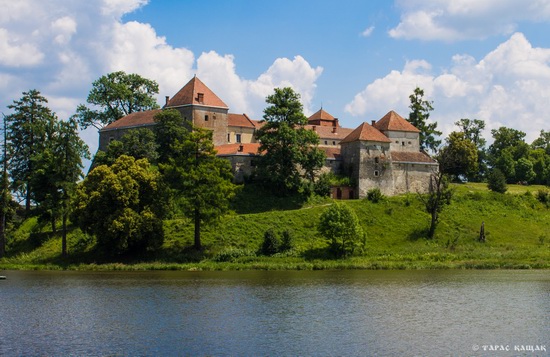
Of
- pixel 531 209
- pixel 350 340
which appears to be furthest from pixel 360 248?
pixel 350 340

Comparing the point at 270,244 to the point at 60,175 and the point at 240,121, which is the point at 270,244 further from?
the point at 240,121

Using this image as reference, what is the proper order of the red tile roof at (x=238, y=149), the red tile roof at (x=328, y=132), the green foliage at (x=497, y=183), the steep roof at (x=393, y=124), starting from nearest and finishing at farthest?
the red tile roof at (x=238, y=149) → the green foliage at (x=497, y=183) → the steep roof at (x=393, y=124) → the red tile roof at (x=328, y=132)

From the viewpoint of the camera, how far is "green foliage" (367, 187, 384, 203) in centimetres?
6397

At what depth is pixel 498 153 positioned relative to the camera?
10188cm

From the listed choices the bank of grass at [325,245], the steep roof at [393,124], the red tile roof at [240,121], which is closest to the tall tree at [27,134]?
the bank of grass at [325,245]

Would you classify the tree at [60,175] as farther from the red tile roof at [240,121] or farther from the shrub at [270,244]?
the red tile roof at [240,121]

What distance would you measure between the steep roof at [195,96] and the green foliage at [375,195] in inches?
752

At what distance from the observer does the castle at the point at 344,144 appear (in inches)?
2638

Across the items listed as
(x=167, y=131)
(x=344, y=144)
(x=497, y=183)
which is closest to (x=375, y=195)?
(x=344, y=144)

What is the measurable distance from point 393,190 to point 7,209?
36.3 meters

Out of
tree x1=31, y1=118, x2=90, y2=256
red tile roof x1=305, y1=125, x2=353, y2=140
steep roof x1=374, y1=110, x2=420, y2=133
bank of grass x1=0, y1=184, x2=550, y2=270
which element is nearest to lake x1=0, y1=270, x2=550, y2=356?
bank of grass x1=0, y1=184, x2=550, y2=270

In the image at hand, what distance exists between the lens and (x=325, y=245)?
177 feet

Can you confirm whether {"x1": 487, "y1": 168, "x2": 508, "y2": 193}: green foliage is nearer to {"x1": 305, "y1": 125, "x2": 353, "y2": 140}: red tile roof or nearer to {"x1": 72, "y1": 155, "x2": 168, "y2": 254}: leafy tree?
{"x1": 305, "y1": 125, "x2": 353, "y2": 140}: red tile roof

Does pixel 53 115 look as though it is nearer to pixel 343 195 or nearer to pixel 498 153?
pixel 343 195
